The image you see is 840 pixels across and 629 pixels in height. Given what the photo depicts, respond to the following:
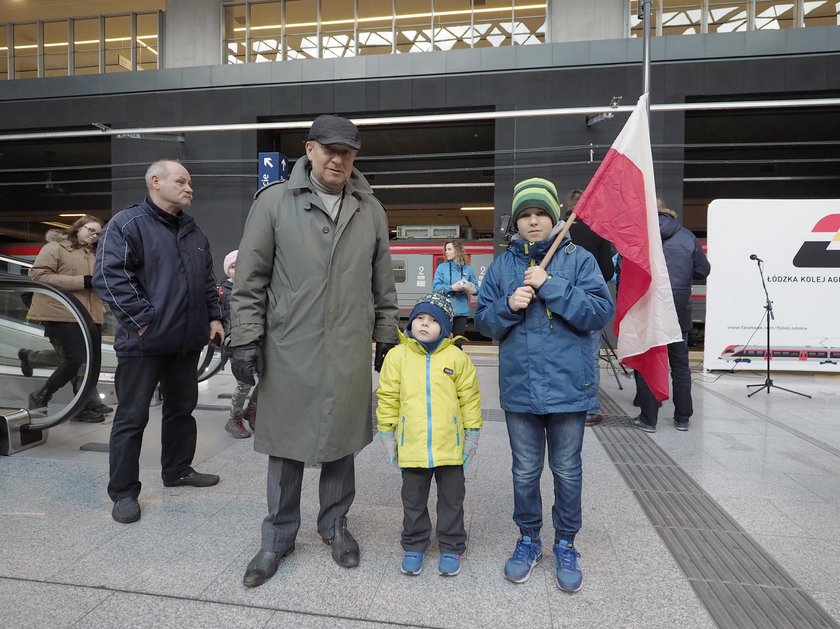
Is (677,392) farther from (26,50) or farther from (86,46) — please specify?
(26,50)

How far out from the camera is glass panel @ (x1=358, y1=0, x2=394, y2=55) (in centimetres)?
1189

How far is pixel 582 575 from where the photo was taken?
7.47 feet

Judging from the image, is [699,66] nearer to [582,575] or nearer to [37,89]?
[582,575]

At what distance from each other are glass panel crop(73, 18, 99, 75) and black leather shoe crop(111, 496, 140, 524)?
13699 mm

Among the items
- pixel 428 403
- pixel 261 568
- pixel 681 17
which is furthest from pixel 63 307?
pixel 681 17

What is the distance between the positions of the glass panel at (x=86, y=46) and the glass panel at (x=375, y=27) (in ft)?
21.8

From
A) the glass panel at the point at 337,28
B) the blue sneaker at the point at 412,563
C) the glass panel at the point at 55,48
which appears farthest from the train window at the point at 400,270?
the blue sneaker at the point at 412,563

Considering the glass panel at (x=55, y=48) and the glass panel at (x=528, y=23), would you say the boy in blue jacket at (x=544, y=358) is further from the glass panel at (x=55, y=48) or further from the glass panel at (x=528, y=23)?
the glass panel at (x=55, y=48)

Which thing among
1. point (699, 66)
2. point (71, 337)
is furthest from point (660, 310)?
point (699, 66)

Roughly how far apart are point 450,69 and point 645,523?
34.3ft

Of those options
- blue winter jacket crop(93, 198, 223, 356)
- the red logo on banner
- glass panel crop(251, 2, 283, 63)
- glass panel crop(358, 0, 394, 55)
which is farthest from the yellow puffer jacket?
glass panel crop(251, 2, 283, 63)

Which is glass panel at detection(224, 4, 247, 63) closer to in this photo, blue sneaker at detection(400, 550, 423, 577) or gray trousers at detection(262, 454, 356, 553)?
gray trousers at detection(262, 454, 356, 553)

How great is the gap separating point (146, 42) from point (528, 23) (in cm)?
902

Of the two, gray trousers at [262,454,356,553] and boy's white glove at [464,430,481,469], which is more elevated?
boy's white glove at [464,430,481,469]
